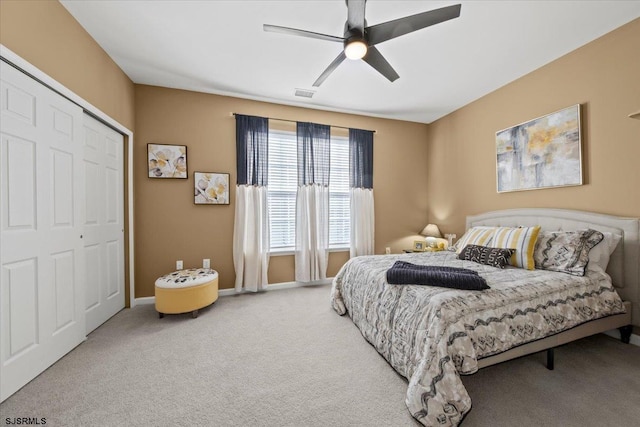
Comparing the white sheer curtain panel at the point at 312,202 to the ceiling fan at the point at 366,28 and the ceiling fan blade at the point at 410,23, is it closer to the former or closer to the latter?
the ceiling fan at the point at 366,28

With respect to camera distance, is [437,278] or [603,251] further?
[603,251]

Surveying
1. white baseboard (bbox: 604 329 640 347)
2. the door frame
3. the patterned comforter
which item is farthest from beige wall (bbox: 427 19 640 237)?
the door frame

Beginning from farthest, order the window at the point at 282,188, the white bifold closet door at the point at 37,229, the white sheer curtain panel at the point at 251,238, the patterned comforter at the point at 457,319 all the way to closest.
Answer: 1. the window at the point at 282,188
2. the white sheer curtain panel at the point at 251,238
3. the white bifold closet door at the point at 37,229
4. the patterned comforter at the point at 457,319

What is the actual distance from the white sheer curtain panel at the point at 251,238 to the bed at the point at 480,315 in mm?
1609

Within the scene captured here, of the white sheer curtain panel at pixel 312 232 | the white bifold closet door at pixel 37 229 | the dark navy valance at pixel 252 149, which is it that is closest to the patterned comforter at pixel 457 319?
the white sheer curtain panel at pixel 312 232

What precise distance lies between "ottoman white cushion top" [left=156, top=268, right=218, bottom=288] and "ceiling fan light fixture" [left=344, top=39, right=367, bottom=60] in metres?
2.81

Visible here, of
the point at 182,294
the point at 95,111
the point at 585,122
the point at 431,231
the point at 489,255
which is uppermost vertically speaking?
the point at 95,111

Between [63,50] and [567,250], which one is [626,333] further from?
[63,50]

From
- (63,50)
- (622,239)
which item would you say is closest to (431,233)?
(622,239)

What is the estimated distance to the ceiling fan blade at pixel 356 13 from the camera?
163cm

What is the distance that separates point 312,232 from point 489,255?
93.8 inches

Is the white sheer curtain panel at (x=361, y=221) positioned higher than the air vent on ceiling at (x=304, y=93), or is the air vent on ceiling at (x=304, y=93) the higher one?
the air vent on ceiling at (x=304, y=93)

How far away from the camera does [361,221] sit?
4188 millimetres

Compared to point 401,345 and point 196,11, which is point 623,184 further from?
point 196,11
